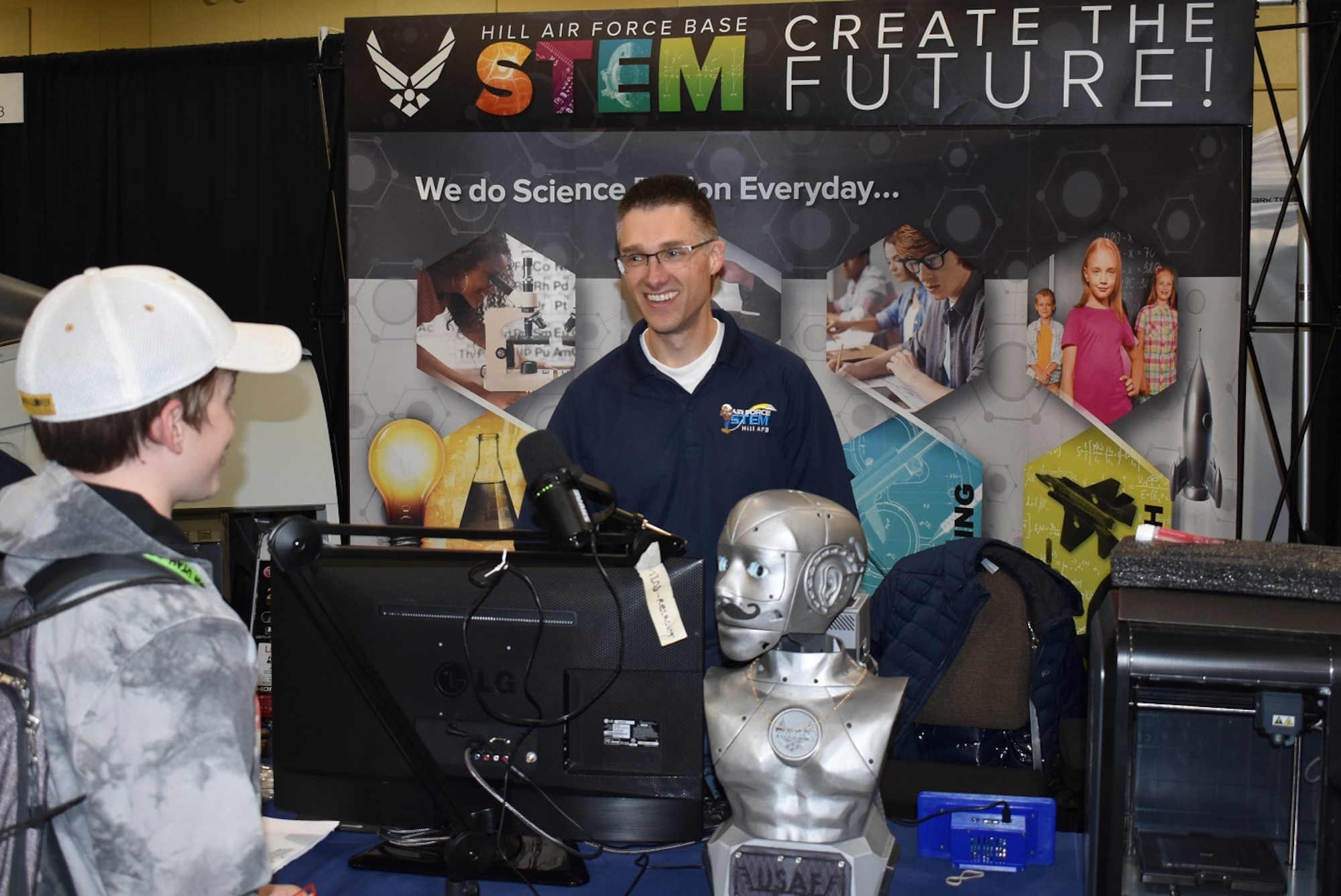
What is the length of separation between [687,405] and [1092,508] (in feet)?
6.59

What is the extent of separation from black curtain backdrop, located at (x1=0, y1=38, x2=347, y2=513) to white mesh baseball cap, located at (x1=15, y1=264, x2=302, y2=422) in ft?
12.6

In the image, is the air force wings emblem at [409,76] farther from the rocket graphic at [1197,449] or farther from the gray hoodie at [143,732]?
the gray hoodie at [143,732]

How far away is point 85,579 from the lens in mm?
1023

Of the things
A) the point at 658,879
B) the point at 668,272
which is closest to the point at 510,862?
the point at 658,879

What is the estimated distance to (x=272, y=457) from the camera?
354cm

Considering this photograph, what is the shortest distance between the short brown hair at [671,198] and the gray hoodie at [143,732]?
1452 mm

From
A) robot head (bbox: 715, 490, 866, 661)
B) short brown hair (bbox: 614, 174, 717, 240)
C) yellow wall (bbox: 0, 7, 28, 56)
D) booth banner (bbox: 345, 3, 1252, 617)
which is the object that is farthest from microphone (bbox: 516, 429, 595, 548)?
yellow wall (bbox: 0, 7, 28, 56)

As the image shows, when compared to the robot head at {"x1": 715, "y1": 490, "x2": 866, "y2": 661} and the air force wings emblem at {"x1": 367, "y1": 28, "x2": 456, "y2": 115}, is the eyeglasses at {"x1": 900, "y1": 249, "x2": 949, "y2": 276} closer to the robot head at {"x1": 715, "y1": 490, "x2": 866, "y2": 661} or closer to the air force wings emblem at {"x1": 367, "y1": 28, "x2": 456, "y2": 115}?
the air force wings emblem at {"x1": 367, "y1": 28, "x2": 456, "y2": 115}

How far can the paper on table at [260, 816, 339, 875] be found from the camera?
165 cm

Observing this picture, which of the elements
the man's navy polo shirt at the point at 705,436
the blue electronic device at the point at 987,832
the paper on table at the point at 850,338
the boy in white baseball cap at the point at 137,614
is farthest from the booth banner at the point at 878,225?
the boy in white baseball cap at the point at 137,614

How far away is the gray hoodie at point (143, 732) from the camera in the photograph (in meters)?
1.00

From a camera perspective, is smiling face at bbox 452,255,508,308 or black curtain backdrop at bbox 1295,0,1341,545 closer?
smiling face at bbox 452,255,508,308

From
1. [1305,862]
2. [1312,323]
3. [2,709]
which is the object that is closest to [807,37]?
[1312,323]

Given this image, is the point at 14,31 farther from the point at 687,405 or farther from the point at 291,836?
the point at 291,836
